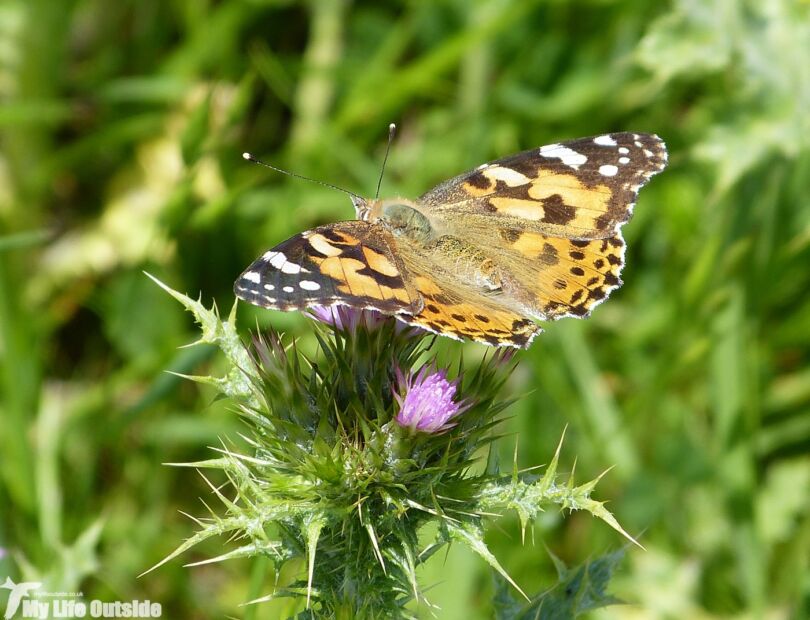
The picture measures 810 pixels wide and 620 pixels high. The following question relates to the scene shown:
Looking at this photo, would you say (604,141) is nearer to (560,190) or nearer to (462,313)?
(560,190)

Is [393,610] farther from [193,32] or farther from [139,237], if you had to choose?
A: [193,32]

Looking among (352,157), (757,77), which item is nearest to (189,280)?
(352,157)

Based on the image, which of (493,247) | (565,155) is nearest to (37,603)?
(493,247)

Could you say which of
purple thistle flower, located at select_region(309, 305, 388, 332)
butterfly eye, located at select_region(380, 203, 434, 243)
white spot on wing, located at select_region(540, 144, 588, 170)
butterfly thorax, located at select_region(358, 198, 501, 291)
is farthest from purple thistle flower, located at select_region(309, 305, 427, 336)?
white spot on wing, located at select_region(540, 144, 588, 170)

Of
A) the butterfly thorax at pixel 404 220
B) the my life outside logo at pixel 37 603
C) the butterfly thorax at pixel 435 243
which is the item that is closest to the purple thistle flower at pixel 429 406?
the butterfly thorax at pixel 435 243

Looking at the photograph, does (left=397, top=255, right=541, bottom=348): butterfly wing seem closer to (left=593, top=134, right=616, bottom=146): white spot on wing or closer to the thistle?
the thistle

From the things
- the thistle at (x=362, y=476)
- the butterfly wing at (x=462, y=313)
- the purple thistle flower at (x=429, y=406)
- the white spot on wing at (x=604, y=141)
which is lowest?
the thistle at (x=362, y=476)

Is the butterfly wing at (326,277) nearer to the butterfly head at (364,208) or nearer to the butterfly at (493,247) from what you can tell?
the butterfly at (493,247)
